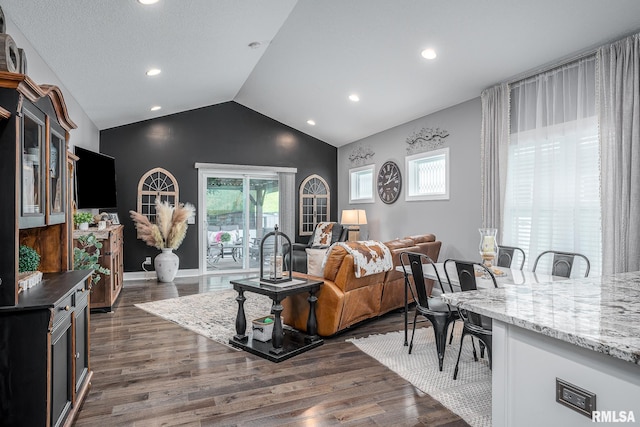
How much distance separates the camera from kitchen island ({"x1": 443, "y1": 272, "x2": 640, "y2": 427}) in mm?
875

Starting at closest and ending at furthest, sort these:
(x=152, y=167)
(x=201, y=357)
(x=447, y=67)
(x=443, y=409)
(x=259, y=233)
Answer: (x=443, y=409) < (x=201, y=357) < (x=447, y=67) < (x=152, y=167) < (x=259, y=233)

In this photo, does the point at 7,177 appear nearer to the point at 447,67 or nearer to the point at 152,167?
the point at 447,67

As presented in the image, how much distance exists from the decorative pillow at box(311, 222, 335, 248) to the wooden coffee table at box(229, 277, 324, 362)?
12.2ft

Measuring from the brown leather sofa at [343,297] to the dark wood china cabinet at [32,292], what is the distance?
6.62 feet

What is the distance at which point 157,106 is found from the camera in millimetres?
6414

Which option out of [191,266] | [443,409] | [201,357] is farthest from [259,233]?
[443,409]

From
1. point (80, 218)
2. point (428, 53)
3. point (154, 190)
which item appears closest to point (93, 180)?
point (80, 218)

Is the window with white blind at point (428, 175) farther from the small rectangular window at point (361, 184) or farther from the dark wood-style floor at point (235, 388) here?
the dark wood-style floor at point (235, 388)

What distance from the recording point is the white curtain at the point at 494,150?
4578mm

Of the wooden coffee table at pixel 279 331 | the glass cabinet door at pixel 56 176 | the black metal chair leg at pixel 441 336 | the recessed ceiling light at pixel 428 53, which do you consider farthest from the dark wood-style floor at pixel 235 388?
the recessed ceiling light at pixel 428 53

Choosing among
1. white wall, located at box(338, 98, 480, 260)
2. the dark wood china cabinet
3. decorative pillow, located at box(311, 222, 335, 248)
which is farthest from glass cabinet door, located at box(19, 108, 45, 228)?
decorative pillow, located at box(311, 222, 335, 248)

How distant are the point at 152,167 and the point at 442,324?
19.9 ft

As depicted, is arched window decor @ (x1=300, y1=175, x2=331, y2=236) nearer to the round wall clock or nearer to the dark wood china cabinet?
the round wall clock

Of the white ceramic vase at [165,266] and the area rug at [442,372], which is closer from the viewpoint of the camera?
the area rug at [442,372]
